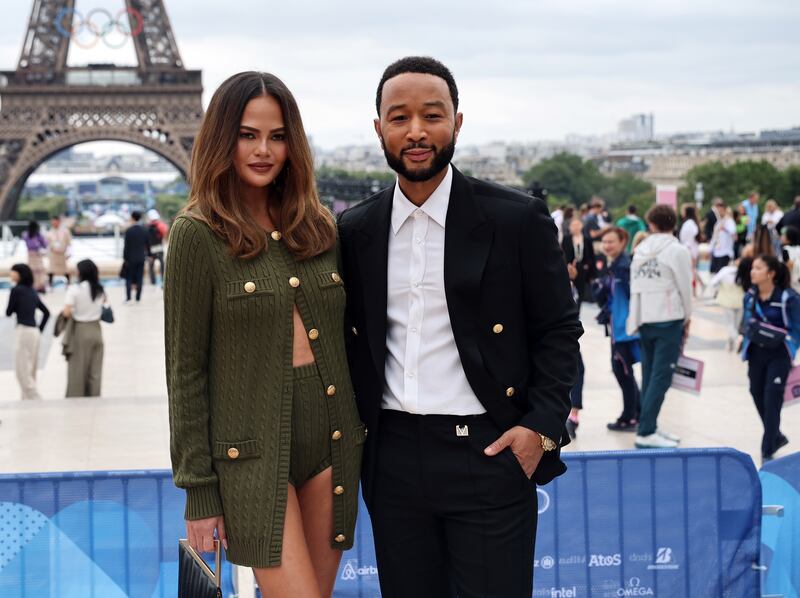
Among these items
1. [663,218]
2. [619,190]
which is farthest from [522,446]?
[619,190]

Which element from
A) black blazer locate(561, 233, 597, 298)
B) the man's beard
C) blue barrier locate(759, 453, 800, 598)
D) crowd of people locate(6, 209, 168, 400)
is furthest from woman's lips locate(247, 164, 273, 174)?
crowd of people locate(6, 209, 168, 400)

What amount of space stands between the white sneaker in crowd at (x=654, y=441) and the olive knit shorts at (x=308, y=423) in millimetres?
5149

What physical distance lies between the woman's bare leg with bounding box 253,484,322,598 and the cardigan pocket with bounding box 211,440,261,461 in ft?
0.53

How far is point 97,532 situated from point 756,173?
71.2m

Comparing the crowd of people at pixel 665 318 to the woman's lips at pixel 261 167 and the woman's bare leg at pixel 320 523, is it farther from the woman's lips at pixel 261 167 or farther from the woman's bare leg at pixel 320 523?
the woman's lips at pixel 261 167

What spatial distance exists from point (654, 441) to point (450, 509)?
5.13 m

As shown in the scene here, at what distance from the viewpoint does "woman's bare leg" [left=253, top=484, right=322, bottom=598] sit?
114 inches

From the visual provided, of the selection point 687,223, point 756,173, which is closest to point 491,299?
point 687,223

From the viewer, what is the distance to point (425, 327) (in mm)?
2922

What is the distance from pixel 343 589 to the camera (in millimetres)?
4355

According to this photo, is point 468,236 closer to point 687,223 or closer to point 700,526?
point 700,526

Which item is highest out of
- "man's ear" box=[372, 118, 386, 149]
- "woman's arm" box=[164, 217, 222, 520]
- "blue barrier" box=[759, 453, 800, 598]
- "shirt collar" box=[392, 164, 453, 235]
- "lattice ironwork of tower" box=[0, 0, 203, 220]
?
"lattice ironwork of tower" box=[0, 0, 203, 220]

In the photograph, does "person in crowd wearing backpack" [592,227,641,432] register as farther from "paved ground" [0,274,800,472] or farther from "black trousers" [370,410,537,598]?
"black trousers" [370,410,537,598]

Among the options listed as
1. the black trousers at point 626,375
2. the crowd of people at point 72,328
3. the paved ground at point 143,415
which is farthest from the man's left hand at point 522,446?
the crowd of people at point 72,328
